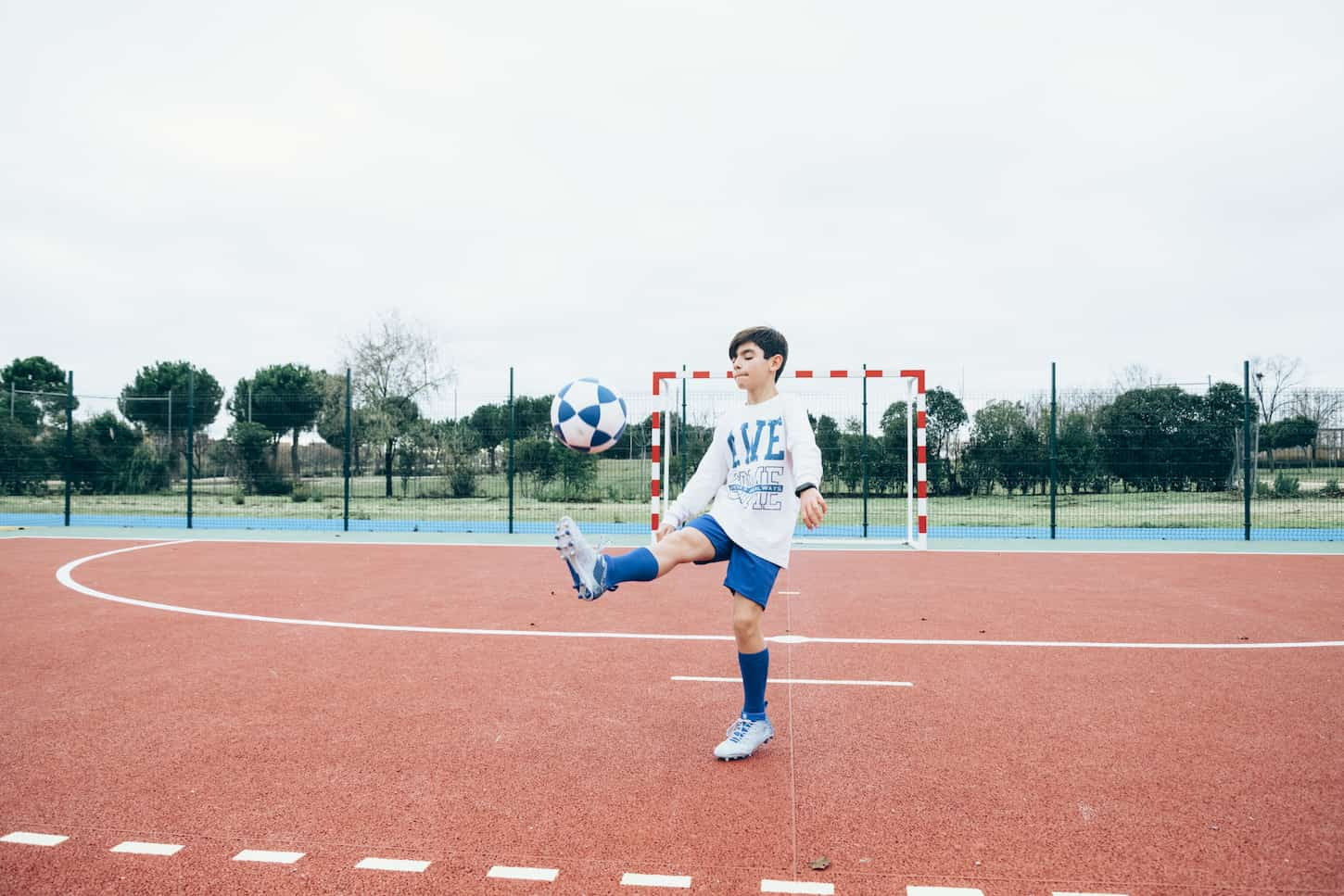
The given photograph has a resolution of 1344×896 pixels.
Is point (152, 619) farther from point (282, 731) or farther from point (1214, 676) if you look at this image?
point (1214, 676)

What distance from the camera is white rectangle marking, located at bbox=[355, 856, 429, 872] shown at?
101 inches

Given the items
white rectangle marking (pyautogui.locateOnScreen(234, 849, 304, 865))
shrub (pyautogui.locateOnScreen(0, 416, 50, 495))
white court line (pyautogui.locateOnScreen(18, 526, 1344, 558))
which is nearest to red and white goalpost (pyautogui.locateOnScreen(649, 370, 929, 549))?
white court line (pyautogui.locateOnScreen(18, 526, 1344, 558))

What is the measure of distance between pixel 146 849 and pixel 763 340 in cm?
311

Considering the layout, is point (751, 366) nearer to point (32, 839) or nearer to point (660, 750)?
point (660, 750)

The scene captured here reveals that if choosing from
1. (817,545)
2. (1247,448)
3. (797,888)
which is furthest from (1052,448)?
(797,888)

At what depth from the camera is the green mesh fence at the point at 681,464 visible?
14.5 metres

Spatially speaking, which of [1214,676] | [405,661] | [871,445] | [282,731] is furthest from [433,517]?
[1214,676]

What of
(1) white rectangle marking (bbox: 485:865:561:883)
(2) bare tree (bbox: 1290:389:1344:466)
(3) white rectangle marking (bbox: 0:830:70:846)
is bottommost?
(1) white rectangle marking (bbox: 485:865:561:883)

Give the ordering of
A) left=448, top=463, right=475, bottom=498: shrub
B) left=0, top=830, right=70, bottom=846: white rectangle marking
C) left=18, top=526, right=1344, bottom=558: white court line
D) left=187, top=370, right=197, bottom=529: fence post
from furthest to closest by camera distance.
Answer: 1. left=448, top=463, right=475, bottom=498: shrub
2. left=187, top=370, right=197, bottom=529: fence post
3. left=18, top=526, right=1344, bottom=558: white court line
4. left=0, top=830, right=70, bottom=846: white rectangle marking

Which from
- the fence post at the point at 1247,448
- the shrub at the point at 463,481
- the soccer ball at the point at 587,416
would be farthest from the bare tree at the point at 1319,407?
the shrub at the point at 463,481

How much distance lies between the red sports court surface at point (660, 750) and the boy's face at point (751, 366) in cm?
170

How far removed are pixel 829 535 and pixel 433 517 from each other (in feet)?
25.7

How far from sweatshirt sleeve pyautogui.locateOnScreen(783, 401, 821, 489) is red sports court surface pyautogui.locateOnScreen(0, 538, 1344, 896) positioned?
1.24 metres

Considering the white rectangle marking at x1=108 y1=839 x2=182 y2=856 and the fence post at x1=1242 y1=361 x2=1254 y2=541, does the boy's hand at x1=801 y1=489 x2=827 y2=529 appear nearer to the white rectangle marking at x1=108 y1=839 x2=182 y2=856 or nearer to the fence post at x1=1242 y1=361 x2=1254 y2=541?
the white rectangle marking at x1=108 y1=839 x2=182 y2=856
